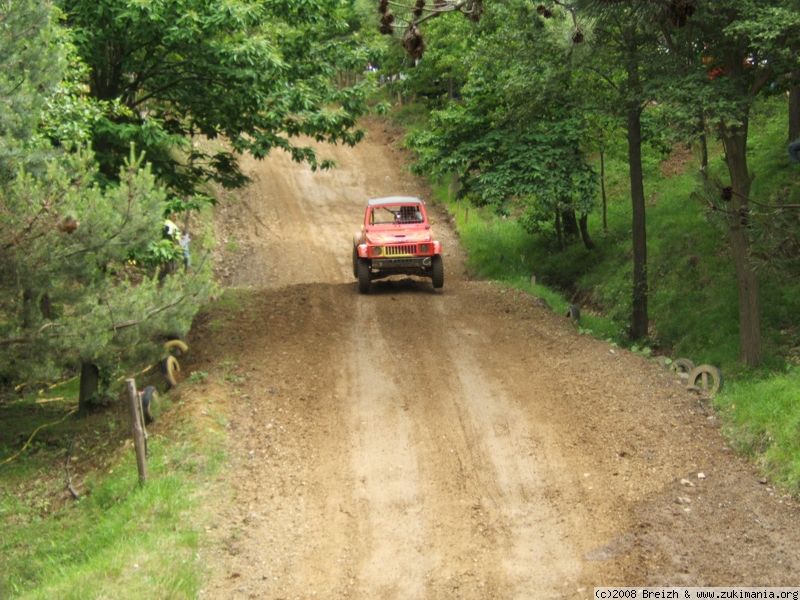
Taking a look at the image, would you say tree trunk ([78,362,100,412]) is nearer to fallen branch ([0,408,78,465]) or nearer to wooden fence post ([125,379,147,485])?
fallen branch ([0,408,78,465])

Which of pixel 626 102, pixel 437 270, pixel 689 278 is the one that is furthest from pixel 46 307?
pixel 689 278

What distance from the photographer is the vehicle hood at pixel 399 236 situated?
18859mm

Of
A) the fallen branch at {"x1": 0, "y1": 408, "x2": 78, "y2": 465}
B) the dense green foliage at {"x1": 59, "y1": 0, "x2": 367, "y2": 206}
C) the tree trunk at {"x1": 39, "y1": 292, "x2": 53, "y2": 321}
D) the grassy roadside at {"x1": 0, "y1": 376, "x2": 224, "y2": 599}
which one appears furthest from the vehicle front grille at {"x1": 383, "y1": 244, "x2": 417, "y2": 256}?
the tree trunk at {"x1": 39, "y1": 292, "x2": 53, "y2": 321}

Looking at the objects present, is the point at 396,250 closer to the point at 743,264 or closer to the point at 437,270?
the point at 437,270

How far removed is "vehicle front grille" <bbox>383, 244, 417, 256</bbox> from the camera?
61.6ft

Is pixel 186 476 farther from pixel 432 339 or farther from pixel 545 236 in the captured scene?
pixel 545 236

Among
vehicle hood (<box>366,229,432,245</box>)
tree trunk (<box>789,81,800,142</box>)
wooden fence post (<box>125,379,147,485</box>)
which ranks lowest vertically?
wooden fence post (<box>125,379,147,485</box>)

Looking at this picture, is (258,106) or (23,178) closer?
(23,178)

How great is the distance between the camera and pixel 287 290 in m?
19.1

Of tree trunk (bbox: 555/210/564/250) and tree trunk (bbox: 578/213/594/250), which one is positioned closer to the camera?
tree trunk (bbox: 578/213/594/250)

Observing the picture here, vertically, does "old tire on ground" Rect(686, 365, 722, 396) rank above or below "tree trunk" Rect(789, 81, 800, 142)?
below

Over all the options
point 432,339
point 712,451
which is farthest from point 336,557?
point 432,339

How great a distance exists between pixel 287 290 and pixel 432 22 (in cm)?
1243

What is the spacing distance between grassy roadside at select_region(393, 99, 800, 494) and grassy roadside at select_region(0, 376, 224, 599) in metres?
6.46
